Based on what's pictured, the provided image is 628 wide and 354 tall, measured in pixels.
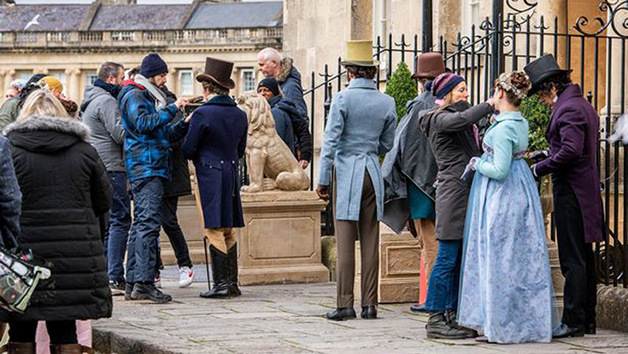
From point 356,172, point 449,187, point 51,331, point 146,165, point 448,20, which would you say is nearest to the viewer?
point 51,331

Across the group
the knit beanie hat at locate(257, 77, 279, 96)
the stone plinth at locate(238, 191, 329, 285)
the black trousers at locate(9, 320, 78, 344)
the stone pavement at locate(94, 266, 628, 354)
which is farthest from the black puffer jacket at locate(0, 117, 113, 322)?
the knit beanie hat at locate(257, 77, 279, 96)

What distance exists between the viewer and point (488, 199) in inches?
392

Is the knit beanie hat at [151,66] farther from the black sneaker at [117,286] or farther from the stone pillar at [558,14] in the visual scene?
the stone pillar at [558,14]

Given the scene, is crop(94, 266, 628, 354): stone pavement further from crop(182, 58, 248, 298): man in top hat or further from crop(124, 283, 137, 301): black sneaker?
crop(182, 58, 248, 298): man in top hat

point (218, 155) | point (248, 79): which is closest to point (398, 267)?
point (218, 155)

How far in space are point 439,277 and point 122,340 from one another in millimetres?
2113

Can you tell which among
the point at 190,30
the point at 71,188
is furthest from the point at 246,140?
the point at 190,30

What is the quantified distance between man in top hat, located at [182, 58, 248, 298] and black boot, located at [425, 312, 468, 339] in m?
3.10

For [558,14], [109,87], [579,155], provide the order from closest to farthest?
[579,155], [109,87], [558,14]

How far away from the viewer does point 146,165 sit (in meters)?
12.6

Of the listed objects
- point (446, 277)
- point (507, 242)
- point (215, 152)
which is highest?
point (215, 152)

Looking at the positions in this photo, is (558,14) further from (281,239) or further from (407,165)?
(407,165)

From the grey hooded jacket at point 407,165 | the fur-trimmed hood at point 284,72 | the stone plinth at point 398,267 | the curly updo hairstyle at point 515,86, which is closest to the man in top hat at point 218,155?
the stone plinth at point 398,267

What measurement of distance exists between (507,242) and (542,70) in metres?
1.20
